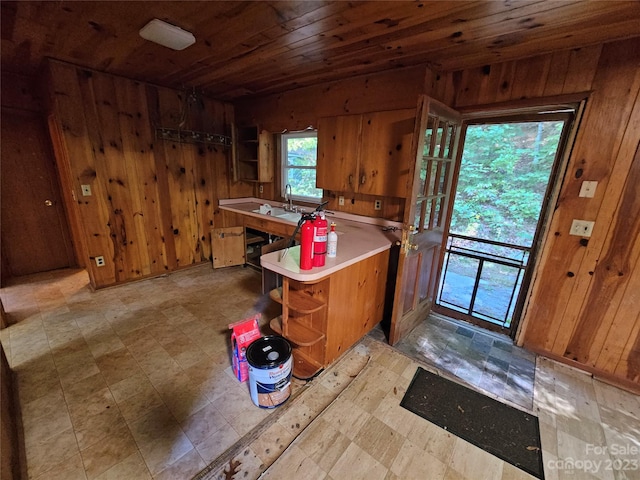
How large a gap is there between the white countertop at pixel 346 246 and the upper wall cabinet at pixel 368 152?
0.36m

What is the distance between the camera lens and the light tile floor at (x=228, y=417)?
4.22ft

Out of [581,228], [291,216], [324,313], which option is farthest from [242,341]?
[581,228]

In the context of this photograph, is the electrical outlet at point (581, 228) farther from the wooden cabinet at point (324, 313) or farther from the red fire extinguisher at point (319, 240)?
the red fire extinguisher at point (319, 240)

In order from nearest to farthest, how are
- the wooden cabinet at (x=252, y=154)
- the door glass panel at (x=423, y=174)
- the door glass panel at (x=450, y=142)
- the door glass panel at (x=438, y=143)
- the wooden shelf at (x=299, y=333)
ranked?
the wooden shelf at (x=299, y=333), the door glass panel at (x=423, y=174), the door glass panel at (x=438, y=143), the door glass panel at (x=450, y=142), the wooden cabinet at (x=252, y=154)

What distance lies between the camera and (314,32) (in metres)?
1.66

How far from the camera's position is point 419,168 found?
181 cm

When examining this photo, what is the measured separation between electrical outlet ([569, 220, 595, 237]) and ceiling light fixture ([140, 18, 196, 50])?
3.01 metres

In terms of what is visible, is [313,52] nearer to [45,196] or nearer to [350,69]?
[350,69]

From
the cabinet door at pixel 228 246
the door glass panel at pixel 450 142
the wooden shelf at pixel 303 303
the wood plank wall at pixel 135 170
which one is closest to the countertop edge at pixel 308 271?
the wooden shelf at pixel 303 303

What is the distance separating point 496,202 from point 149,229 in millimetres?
3986

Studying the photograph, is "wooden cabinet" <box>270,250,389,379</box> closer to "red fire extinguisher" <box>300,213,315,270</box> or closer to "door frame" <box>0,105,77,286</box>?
"red fire extinguisher" <box>300,213,315,270</box>

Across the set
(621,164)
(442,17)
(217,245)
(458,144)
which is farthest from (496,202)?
(217,245)

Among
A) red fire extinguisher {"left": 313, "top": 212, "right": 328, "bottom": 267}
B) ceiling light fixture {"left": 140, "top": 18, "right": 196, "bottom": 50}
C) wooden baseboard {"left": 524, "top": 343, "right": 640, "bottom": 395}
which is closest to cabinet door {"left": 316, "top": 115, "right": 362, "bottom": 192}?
red fire extinguisher {"left": 313, "top": 212, "right": 328, "bottom": 267}

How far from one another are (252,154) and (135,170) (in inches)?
59.2
